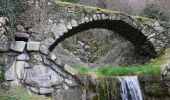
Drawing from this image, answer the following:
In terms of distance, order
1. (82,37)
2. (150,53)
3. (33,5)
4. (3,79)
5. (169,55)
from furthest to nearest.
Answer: (82,37)
(150,53)
(169,55)
(33,5)
(3,79)

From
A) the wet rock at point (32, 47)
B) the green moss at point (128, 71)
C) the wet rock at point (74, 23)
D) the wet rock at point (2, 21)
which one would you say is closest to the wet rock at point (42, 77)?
the wet rock at point (32, 47)

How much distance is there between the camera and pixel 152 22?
47.6 ft

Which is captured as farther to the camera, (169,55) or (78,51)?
(78,51)

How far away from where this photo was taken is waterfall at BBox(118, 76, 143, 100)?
9.81m

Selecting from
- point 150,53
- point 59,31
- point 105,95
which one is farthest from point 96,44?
point 105,95

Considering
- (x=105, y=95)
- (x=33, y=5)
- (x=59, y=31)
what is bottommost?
(x=105, y=95)

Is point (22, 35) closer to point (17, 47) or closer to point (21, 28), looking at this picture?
point (21, 28)

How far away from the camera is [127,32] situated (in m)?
14.9

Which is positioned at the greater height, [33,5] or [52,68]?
[33,5]

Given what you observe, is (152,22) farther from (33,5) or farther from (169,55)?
(33,5)

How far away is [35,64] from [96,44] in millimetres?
13991

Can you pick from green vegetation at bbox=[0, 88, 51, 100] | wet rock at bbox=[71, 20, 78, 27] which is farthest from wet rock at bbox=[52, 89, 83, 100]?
wet rock at bbox=[71, 20, 78, 27]

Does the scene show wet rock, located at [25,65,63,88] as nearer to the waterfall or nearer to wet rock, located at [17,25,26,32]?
the waterfall

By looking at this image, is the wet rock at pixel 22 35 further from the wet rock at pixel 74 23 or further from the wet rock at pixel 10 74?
the wet rock at pixel 10 74
